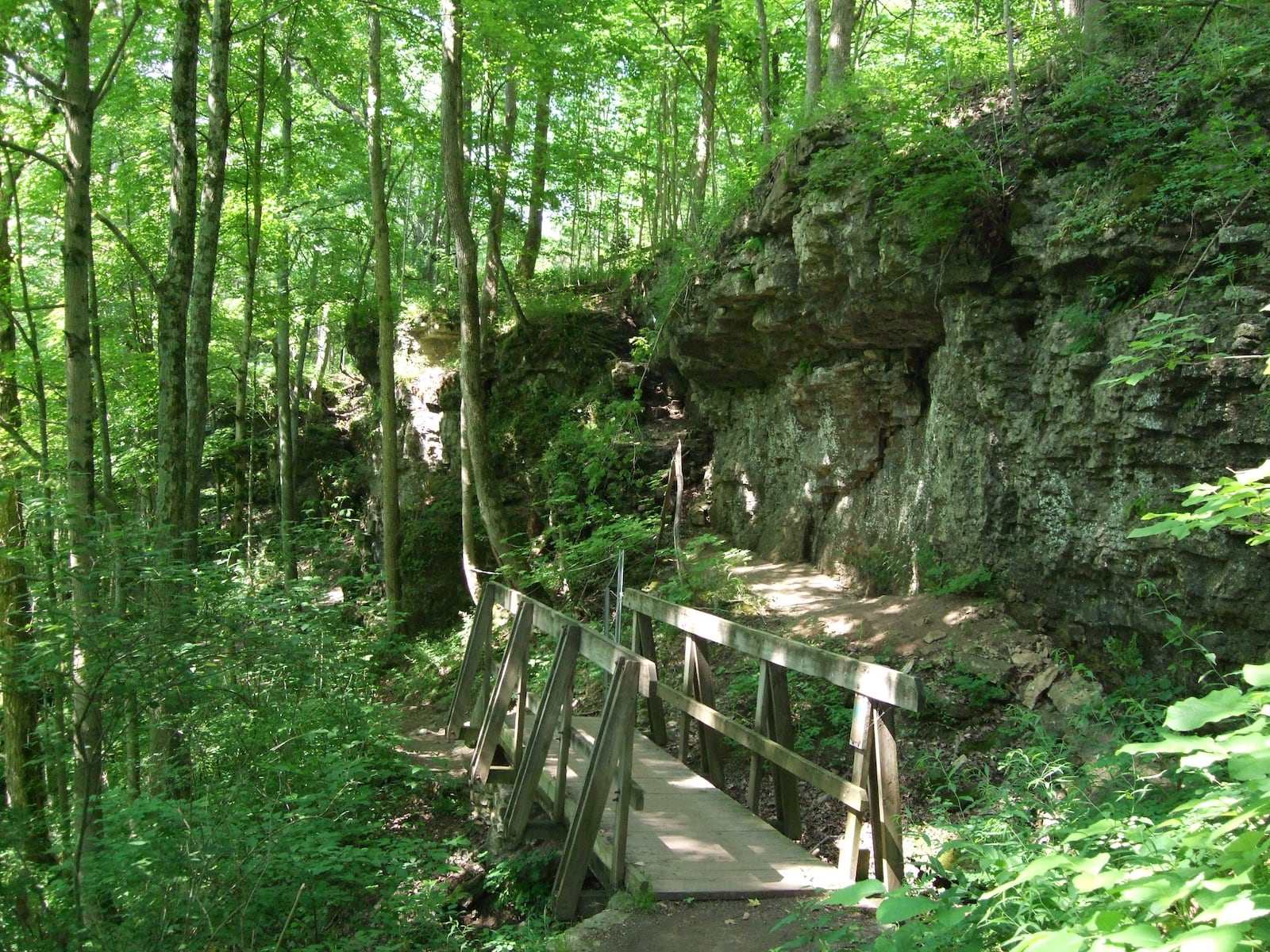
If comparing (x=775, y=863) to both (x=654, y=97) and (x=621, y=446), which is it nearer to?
(x=621, y=446)

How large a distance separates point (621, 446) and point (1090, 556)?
7741 mm

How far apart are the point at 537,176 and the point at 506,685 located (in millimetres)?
11123

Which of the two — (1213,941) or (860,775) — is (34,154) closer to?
(860,775)

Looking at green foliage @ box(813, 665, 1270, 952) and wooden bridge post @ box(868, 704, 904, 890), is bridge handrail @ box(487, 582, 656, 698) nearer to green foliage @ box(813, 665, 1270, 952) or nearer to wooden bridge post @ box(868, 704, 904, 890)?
wooden bridge post @ box(868, 704, 904, 890)

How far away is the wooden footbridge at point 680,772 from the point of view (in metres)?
4.37

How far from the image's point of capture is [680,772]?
630 cm

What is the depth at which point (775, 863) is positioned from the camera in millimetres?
4762

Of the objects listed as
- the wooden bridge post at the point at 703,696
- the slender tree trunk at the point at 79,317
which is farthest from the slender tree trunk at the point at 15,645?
the wooden bridge post at the point at 703,696

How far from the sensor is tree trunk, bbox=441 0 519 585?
11273mm

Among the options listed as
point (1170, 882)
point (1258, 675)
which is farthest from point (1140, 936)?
point (1258, 675)

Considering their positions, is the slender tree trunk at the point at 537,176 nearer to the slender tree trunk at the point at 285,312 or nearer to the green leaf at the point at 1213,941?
the slender tree trunk at the point at 285,312

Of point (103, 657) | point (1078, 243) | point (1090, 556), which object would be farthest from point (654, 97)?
point (103, 657)

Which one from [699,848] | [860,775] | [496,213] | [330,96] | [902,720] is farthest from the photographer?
[496,213]

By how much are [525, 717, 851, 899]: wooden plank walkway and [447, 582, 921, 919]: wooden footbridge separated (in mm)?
11
